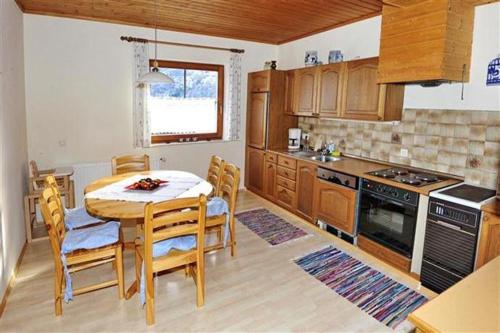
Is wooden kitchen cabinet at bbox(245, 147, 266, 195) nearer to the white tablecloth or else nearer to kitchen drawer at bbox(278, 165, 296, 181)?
kitchen drawer at bbox(278, 165, 296, 181)

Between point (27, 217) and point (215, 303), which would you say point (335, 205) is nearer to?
point (215, 303)

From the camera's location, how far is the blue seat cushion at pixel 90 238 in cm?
232

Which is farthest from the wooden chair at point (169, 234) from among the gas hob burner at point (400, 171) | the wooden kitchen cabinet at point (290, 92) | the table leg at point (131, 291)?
the wooden kitchen cabinet at point (290, 92)

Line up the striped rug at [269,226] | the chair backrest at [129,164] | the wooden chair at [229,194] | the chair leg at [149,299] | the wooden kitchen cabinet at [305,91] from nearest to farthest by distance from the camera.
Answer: the chair leg at [149,299], the wooden chair at [229,194], the chair backrest at [129,164], the striped rug at [269,226], the wooden kitchen cabinet at [305,91]

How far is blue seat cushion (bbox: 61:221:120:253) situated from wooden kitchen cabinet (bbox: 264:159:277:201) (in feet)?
8.68

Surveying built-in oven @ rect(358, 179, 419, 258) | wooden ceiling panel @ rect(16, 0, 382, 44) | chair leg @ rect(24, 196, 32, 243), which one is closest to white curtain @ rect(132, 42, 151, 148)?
wooden ceiling panel @ rect(16, 0, 382, 44)

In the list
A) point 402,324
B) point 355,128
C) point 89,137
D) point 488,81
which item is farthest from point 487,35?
point 89,137

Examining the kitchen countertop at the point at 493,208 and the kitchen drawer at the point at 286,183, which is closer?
the kitchen countertop at the point at 493,208

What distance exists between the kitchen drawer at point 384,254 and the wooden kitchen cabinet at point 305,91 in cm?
182

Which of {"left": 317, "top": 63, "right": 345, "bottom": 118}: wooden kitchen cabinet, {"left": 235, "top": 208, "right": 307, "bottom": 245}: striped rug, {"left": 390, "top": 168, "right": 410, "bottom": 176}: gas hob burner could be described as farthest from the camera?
{"left": 317, "top": 63, "right": 345, "bottom": 118}: wooden kitchen cabinet

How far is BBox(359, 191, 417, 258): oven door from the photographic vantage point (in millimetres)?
2916

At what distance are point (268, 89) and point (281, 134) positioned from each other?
28.1 inches

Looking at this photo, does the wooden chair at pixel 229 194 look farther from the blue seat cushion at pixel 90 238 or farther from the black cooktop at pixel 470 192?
the black cooktop at pixel 470 192

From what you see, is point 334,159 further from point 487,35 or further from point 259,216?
point 487,35
